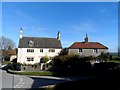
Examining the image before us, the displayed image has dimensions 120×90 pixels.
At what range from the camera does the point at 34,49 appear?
56062mm

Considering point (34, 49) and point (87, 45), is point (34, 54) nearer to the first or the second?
point (34, 49)

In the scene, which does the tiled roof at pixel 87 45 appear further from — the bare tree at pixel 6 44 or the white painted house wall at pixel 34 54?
the bare tree at pixel 6 44

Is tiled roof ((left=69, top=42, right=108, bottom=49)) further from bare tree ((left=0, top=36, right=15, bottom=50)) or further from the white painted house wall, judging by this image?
bare tree ((left=0, top=36, right=15, bottom=50))

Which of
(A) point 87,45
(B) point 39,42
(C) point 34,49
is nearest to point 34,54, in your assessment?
(C) point 34,49

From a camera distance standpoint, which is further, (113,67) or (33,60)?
(33,60)

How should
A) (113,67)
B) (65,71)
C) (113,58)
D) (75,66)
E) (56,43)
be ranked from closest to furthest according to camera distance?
(113,67), (65,71), (75,66), (113,58), (56,43)

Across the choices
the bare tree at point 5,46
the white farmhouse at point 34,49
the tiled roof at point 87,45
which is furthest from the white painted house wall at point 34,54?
the bare tree at point 5,46

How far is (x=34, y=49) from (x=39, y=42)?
2.55m

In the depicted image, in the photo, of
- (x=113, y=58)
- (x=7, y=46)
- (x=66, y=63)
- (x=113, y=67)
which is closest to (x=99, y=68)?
(x=113, y=67)

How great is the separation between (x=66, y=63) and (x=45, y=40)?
55.9ft

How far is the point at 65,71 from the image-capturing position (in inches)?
1474

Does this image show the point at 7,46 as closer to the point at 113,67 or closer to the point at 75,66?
the point at 75,66

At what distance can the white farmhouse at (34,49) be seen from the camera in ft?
182

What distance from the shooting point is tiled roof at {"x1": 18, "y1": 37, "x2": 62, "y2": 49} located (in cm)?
5603
